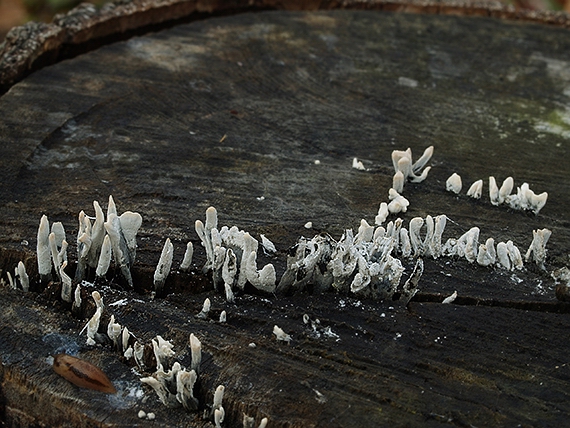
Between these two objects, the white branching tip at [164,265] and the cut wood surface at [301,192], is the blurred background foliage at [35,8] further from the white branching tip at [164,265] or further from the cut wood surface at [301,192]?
the white branching tip at [164,265]

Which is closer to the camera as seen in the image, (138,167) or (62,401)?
(62,401)

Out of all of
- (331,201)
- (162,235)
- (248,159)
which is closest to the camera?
(162,235)

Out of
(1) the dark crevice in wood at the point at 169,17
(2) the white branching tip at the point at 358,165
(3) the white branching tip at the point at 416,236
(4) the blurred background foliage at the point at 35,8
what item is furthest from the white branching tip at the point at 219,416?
(4) the blurred background foliage at the point at 35,8

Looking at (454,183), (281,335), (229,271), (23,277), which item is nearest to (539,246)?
(454,183)

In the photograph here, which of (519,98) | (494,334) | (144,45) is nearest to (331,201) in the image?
(494,334)

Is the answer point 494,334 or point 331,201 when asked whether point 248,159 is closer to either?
point 331,201
